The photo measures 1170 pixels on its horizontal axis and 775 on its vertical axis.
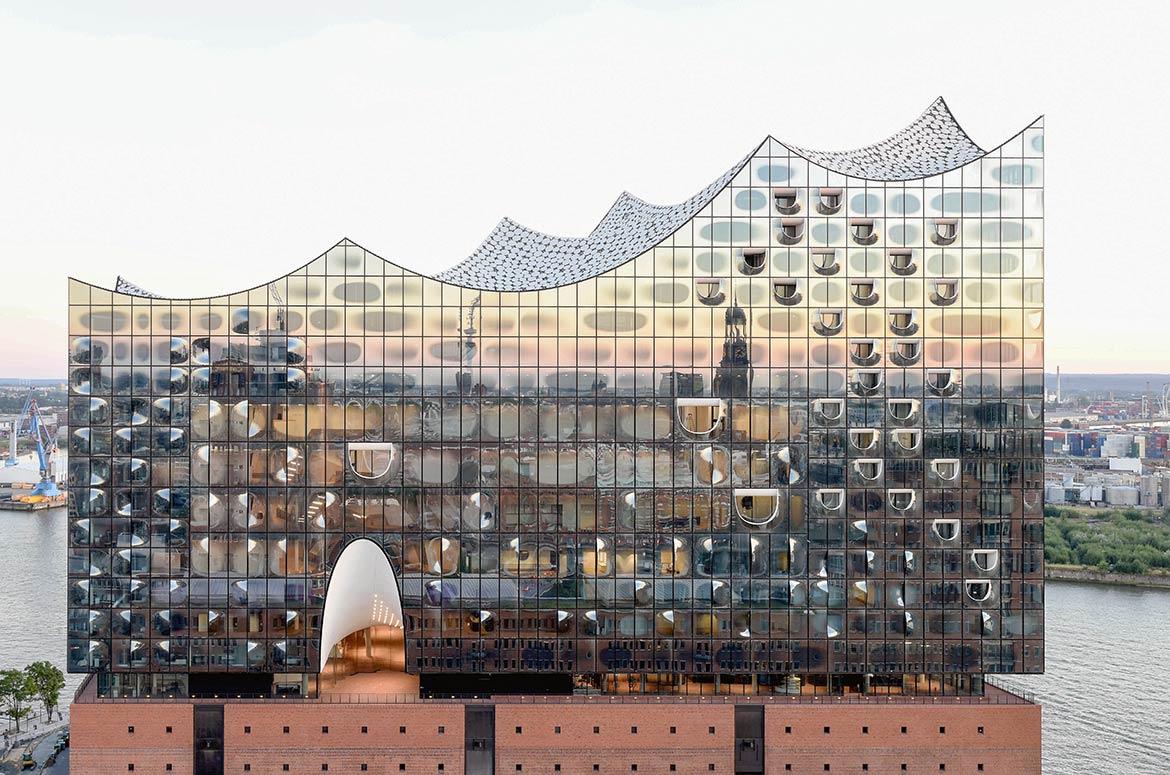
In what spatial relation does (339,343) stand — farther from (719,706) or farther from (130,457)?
(719,706)

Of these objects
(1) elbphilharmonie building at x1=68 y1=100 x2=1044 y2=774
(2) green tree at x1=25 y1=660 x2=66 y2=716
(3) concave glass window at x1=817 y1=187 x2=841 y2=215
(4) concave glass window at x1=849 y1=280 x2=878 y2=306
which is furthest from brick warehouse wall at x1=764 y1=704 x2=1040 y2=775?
(2) green tree at x1=25 y1=660 x2=66 y2=716

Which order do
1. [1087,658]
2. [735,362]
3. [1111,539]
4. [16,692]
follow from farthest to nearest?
[1111,539], [1087,658], [16,692], [735,362]

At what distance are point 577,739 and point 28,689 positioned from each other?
2347cm

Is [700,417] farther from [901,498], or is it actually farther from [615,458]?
[901,498]

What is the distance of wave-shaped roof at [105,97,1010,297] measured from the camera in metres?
35.9

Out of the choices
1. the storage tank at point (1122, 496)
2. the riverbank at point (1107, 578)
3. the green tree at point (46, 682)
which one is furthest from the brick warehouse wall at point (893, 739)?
the storage tank at point (1122, 496)

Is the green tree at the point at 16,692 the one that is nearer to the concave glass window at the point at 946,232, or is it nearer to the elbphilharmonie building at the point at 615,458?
the elbphilharmonie building at the point at 615,458

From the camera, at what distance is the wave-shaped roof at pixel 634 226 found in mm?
35906

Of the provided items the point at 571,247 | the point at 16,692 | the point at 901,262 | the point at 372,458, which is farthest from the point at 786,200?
the point at 16,692

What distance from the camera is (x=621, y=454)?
34.2m

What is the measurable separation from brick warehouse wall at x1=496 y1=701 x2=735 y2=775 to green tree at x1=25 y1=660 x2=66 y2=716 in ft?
68.1

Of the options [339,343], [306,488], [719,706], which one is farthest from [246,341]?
[719,706]

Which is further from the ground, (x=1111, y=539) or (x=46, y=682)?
(x=46, y=682)

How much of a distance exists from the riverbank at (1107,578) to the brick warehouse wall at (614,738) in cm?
5146
